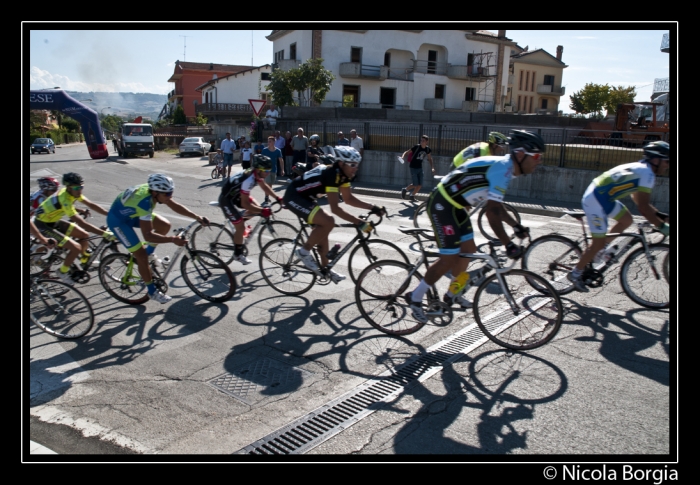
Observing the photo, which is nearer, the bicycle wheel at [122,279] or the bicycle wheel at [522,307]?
the bicycle wheel at [522,307]

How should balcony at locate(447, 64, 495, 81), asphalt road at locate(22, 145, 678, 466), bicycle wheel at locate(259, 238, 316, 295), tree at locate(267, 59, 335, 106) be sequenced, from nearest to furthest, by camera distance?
asphalt road at locate(22, 145, 678, 466) < bicycle wheel at locate(259, 238, 316, 295) < tree at locate(267, 59, 335, 106) < balcony at locate(447, 64, 495, 81)

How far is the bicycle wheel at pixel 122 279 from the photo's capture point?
6660mm

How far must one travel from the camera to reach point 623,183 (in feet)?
20.0

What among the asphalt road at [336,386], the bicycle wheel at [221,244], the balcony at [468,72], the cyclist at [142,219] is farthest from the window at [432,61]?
the cyclist at [142,219]

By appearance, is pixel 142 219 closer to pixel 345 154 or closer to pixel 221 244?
pixel 221 244

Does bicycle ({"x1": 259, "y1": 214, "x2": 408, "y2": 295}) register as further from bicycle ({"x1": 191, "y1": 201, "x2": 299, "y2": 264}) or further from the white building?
the white building

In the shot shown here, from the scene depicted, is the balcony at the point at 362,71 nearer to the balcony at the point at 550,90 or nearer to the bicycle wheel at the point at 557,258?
the balcony at the point at 550,90

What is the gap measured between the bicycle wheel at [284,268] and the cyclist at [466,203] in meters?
2.21

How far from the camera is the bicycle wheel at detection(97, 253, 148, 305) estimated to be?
21.9 ft

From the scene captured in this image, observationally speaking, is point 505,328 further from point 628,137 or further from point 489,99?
point 489,99

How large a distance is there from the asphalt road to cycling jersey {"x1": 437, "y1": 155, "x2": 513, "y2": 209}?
1.56 meters

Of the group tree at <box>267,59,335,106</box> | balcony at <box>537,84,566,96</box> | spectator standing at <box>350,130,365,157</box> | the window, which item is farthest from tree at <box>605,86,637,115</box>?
spectator standing at <box>350,130,365,157</box>

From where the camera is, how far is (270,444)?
3787 mm

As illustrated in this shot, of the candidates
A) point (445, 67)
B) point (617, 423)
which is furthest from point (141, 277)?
point (445, 67)
